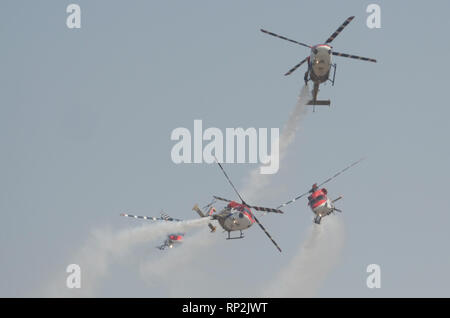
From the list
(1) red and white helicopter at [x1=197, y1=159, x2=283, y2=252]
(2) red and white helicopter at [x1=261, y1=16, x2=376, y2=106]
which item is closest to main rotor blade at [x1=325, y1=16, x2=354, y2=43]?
(2) red and white helicopter at [x1=261, y1=16, x2=376, y2=106]

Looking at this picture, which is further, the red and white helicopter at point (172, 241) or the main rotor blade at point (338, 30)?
the red and white helicopter at point (172, 241)

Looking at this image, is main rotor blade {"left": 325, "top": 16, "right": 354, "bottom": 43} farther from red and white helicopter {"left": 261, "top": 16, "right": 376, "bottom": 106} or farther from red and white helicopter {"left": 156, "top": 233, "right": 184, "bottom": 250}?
red and white helicopter {"left": 156, "top": 233, "right": 184, "bottom": 250}

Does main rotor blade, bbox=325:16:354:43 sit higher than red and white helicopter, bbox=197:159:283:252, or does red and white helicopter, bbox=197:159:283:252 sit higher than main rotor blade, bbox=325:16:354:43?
main rotor blade, bbox=325:16:354:43

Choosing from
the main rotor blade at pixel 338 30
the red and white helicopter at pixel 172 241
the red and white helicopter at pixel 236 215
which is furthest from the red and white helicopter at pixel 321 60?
the red and white helicopter at pixel 172 241

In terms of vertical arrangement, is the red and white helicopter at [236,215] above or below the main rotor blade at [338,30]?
below

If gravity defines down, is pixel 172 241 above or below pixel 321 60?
below

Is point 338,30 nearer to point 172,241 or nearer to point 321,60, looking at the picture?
point 321,60

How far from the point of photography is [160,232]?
5079 inches

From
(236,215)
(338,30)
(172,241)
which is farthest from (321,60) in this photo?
(172,241)

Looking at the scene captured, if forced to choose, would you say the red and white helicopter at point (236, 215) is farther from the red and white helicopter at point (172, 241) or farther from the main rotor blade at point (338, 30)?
the red and white helicopter at point (172, 241)

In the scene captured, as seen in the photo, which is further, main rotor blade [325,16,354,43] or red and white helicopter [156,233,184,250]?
red and white helicopter [156,233,184,250]
